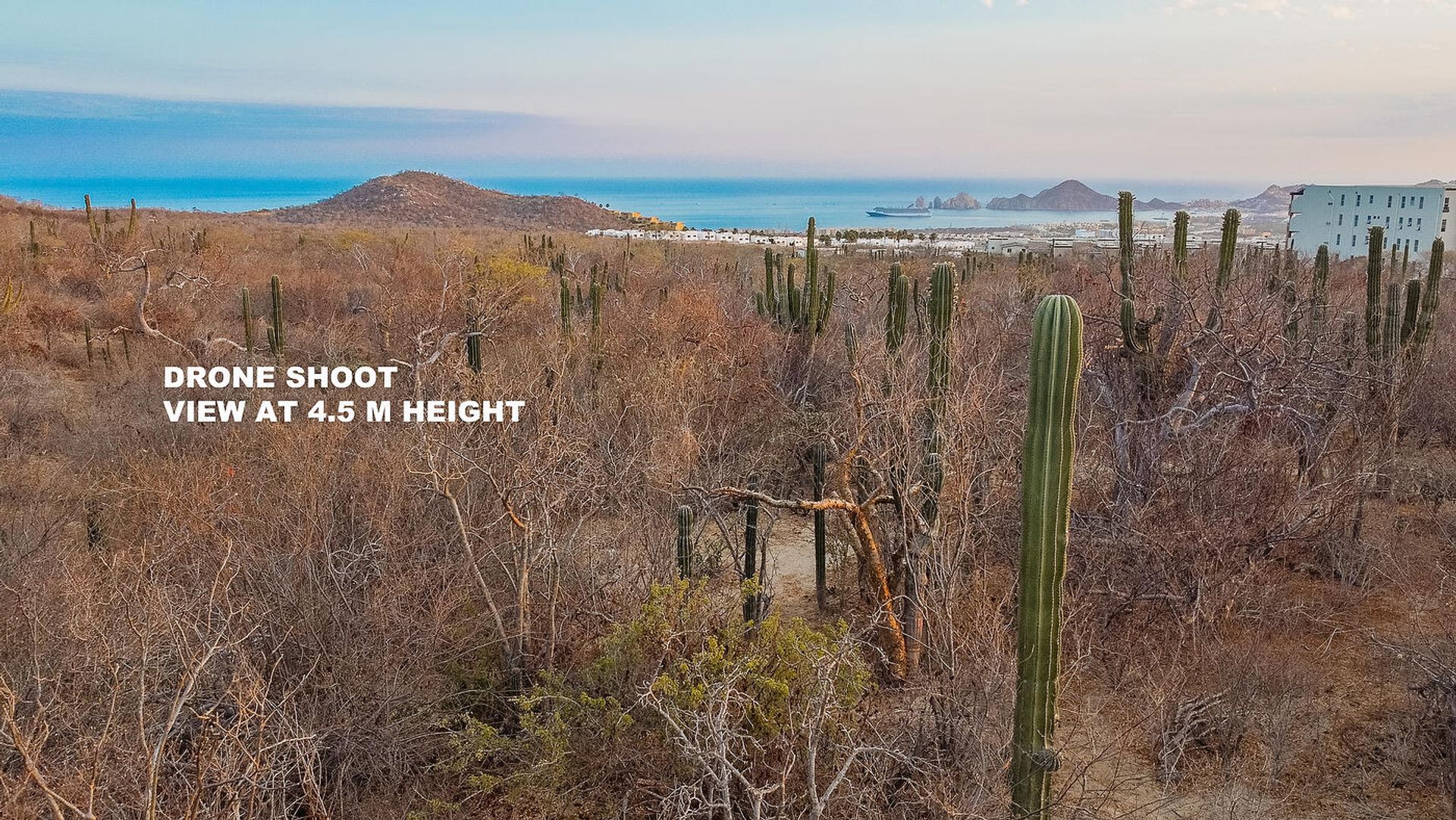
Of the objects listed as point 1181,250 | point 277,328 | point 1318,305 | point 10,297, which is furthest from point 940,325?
point 10,297

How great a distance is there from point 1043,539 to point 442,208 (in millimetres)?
67607

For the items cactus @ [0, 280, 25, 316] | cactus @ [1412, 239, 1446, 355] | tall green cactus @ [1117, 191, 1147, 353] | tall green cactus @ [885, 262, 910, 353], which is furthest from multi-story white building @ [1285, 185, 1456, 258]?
cactus @ [0, 280, 25, 316]

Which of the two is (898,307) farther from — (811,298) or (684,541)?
(684,541)

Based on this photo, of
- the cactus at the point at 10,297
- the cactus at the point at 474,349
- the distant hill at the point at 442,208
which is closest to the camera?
the cactus at the point at 474,349

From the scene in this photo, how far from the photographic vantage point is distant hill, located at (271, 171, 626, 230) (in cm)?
6394

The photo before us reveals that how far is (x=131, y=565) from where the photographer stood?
18.7 feet

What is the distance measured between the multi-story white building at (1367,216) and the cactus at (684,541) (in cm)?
4743

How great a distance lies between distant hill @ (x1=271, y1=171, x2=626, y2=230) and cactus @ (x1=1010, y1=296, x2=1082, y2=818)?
60160mm

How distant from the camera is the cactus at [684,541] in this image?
7.76 metres

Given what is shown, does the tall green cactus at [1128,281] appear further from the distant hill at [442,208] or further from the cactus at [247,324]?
the distant hill at [442,208]

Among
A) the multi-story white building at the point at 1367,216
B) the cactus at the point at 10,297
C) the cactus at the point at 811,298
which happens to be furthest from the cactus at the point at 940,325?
the multi-story white building at the point at 1367,216

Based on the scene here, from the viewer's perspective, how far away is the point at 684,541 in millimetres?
7859

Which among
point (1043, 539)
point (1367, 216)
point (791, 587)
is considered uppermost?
point (1367, 216)

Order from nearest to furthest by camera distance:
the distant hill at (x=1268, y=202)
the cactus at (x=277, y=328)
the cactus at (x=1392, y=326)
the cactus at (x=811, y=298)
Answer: the cactus at (x=1392, y=326), the cactus at (x=277, y=328), the cactus at (x=811, y=298), the distant hill at (x=1268, y=202)
